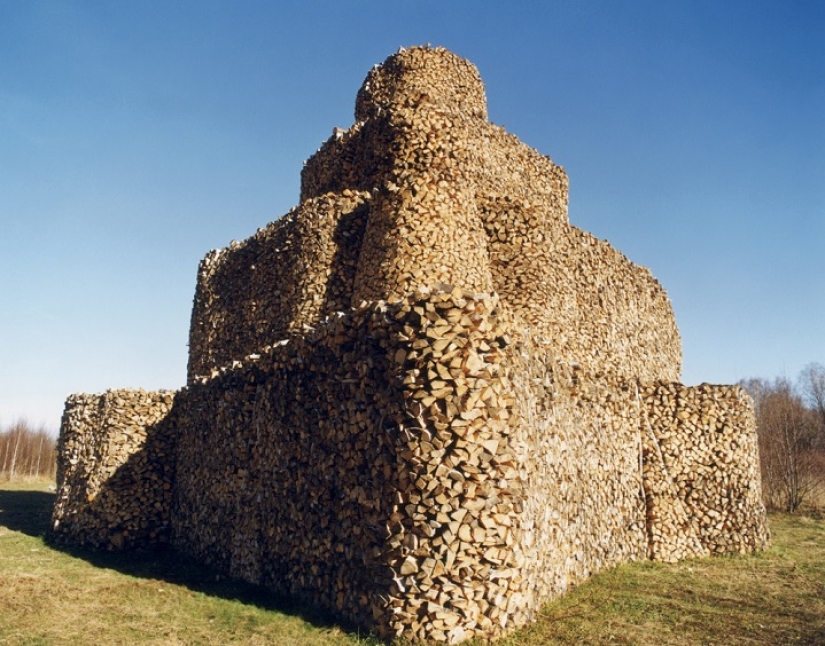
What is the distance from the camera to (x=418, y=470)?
6.52 metres

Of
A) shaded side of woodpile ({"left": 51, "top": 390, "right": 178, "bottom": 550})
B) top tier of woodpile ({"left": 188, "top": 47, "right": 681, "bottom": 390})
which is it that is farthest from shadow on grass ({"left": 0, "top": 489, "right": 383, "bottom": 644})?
top tier of woodpile ({"left": 188, "top": 47, "right": 681, "bottom": 390})

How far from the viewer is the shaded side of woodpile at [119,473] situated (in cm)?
1245

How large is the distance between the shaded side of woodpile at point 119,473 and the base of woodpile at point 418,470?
0.12 ft

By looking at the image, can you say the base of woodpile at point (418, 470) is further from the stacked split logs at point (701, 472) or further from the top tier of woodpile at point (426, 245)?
the top tier of woodpile at point (426, 245)

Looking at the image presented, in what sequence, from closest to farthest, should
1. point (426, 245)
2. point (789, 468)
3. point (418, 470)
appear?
point (418, 470) → point (426, 245) → point (789, 468)

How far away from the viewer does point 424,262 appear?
11.9 m

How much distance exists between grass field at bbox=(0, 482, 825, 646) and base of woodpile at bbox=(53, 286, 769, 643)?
1.35ft

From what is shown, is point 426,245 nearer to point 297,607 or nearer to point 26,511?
point 297,607

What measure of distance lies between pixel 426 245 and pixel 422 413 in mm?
6027

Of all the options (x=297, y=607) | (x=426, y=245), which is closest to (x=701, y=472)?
(x=426, y=245)

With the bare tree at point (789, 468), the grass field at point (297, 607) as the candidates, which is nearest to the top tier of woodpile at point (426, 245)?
the grass field at point (297, 607)

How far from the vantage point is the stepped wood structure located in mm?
6609

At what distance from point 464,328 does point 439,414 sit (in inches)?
41.6

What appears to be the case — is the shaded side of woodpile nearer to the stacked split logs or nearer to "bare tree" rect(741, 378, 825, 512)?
the stacked split logs
